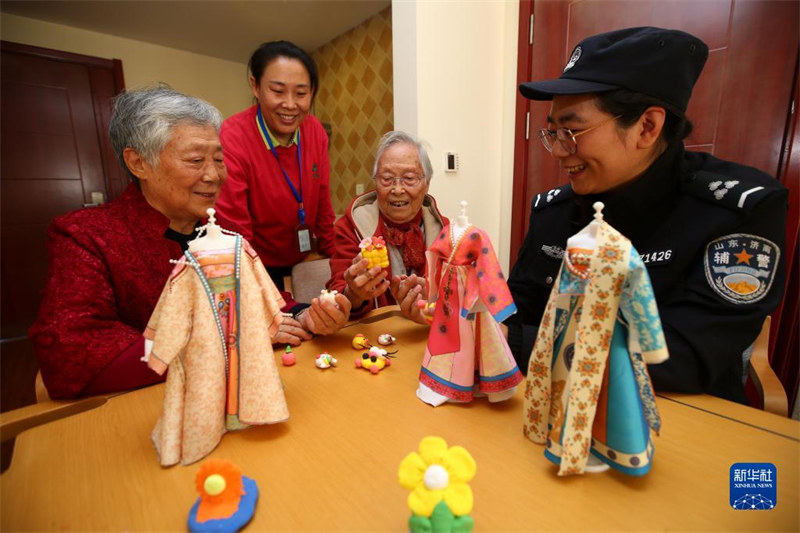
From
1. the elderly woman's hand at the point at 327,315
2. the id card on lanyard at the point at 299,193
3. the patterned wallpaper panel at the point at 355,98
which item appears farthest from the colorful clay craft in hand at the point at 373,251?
the patterned wallpaper panel at the point at 355,98

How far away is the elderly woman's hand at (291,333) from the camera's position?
4.05ft

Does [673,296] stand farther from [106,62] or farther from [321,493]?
[106,62]

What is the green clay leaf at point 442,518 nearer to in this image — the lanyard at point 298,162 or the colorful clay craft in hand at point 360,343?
Result: the colorful clay craft in hand at point 360,343

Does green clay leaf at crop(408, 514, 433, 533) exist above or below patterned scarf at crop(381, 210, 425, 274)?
below

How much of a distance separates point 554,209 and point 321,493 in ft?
3.72

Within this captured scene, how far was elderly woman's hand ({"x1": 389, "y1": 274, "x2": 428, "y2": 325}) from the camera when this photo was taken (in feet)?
4.24

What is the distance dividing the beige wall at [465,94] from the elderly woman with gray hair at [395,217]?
869 millimetres

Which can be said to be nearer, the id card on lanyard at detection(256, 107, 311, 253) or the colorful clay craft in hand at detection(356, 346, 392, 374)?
the colorful clay craft in hand at detection(356, 346, 392, 374)

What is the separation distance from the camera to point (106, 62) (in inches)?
154

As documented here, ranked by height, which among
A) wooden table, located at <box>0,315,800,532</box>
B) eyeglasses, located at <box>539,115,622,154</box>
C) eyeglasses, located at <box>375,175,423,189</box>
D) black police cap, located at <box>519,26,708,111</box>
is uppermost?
black police cap, located at <box>519,26,708,111</box>

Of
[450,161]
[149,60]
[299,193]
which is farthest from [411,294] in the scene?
[149,60]

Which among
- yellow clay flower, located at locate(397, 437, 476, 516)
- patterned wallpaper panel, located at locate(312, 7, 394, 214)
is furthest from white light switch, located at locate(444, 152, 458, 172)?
yellow clay flower, located at locate(397, 437, 476, 516)

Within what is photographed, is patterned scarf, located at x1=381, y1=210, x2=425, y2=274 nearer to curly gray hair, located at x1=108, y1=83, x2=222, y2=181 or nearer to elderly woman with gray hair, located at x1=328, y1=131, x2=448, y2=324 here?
elderly woman with gray hair, located at x1=328, y1=131, x2=448, y2=324

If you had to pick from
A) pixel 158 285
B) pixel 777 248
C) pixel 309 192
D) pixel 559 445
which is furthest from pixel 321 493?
pixel 309 192
